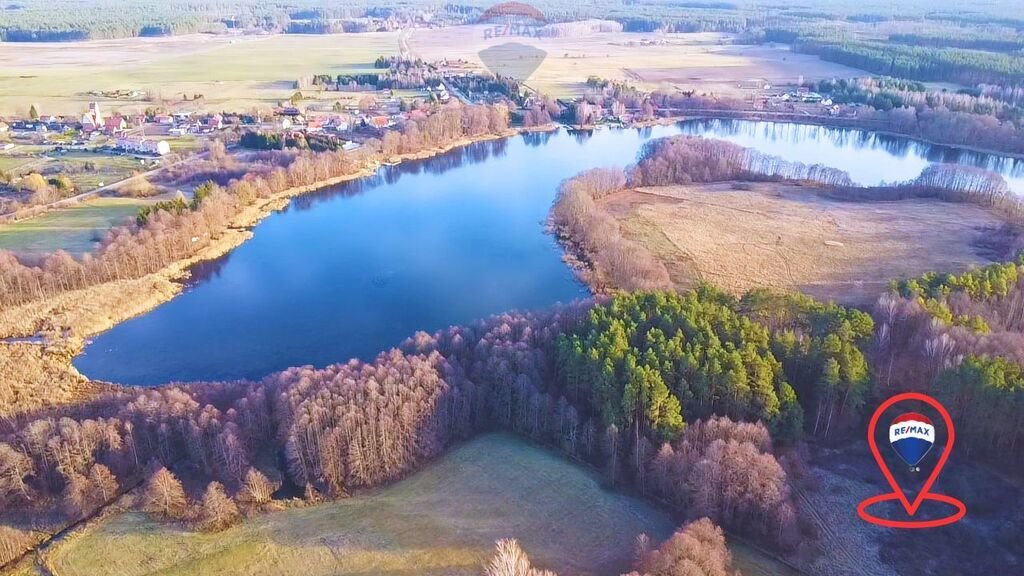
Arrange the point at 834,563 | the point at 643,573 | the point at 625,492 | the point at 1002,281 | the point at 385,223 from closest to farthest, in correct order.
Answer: the point at 643,573, the point at 834,563, the point at 625,492, the point at 1002,281, the point at 385,223

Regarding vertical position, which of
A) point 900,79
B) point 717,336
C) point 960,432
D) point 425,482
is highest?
point 900,79

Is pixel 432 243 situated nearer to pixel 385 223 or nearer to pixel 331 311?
pixel 385 223

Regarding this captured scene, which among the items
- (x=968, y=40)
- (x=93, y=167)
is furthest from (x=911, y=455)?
(x=968, y=40)

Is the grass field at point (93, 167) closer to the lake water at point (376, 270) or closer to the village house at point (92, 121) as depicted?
the village house at point (92, 121)

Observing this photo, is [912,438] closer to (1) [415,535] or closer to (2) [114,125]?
(1) [415,535]

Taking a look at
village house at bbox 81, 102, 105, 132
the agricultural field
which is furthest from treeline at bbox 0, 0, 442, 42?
village house at bbox 81, 102, 105, 132

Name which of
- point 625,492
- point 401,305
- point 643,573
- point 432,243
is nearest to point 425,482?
point 625,492

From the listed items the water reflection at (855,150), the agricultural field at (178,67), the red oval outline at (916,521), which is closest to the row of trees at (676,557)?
the red oval outline at (916,521)
